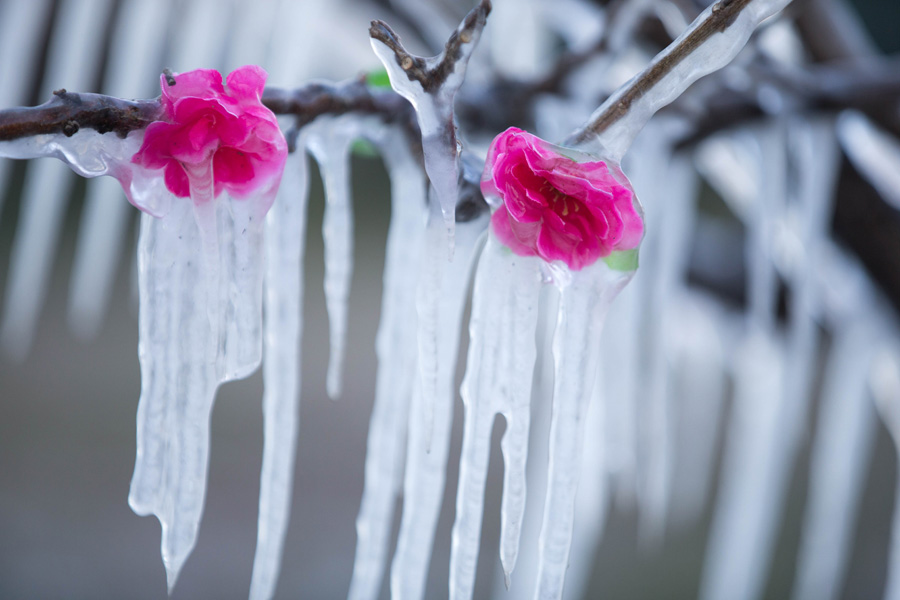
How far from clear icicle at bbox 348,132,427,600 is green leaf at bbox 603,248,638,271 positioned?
118 millimetres

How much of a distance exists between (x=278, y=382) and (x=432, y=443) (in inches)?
3.7

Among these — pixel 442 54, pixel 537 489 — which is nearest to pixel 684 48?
pixel 442 54

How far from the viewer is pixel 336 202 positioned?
1.35ft

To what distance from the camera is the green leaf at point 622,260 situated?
0.35 metres

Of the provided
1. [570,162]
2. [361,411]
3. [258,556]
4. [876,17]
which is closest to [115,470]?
[361,411]

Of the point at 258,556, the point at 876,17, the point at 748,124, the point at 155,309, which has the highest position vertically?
the point at 876,17

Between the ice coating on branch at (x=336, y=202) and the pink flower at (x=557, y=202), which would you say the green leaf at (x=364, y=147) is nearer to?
the ice coating on branch at (x=336, y=202)

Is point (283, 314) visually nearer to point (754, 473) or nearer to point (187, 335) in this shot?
point (187, 335)

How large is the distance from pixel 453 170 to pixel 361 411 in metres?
3.18

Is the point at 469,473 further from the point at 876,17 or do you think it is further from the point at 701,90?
the point at 876,17

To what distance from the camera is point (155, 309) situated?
1.13 ft

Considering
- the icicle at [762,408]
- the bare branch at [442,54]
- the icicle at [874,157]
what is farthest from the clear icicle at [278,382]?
the icicle at [874,157]

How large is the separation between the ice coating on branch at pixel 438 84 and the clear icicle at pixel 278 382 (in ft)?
0.31

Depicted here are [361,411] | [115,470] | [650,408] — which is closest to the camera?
[650,408]
